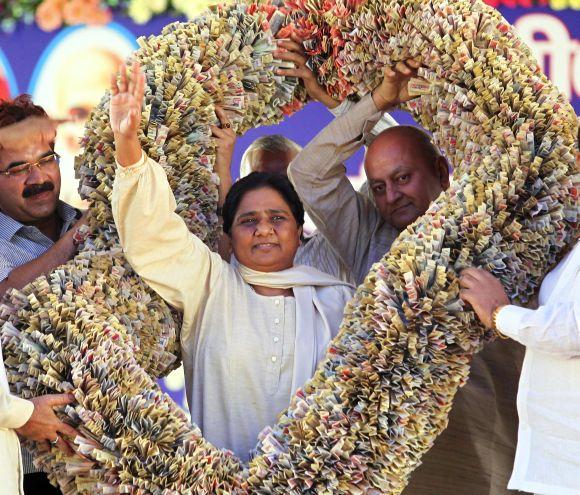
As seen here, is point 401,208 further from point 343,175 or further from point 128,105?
point 128,105

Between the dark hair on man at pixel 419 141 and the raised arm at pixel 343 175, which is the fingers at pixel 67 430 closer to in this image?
the raised arm at pixel 343 175

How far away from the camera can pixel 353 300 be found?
9.35 feet

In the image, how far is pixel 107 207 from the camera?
9.93 ft

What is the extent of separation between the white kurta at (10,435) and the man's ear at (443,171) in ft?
4.68

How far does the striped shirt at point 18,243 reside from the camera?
10.3 ft

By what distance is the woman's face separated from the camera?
3.07 metres

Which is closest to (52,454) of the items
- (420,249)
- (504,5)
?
(420,249)

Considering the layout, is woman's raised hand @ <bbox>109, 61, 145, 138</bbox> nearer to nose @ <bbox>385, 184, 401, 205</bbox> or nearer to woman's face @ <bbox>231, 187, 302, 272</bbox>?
woman's face @ <bbox>231, 187, 302, 272</bbox>

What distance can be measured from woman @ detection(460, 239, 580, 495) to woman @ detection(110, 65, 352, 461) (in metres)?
0.53

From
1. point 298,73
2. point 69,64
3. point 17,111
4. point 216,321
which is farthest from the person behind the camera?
point 69,64

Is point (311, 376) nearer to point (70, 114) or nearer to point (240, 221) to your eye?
point (240, 221)

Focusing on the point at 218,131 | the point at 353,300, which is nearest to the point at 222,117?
the point at 218,131

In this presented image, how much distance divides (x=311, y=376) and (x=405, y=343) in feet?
1.09

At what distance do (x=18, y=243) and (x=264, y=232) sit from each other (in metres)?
0.66
